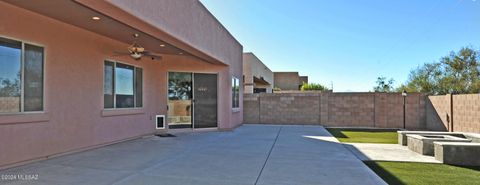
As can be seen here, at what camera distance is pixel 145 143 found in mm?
9156

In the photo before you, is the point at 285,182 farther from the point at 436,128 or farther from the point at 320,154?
the point at 436,128

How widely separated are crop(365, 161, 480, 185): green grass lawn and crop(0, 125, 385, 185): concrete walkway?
11.9 inches

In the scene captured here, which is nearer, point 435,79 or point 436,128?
point 436,128

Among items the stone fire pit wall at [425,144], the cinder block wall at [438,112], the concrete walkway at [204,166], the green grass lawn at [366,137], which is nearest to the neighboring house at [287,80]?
the cinder block wall at [438,112]

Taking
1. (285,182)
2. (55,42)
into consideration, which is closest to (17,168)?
(55,42)

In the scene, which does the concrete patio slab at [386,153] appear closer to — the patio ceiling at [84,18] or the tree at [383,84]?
the patio ceiling at [84,18]

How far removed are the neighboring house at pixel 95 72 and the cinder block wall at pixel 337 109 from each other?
A: 16.7ft

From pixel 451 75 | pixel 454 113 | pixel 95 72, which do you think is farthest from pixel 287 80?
pixel 95 72

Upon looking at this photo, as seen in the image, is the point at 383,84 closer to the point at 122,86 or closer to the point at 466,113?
the point at 466,113

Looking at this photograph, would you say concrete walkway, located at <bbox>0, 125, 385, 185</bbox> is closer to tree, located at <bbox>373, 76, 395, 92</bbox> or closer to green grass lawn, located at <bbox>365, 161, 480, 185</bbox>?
green grass lawn, located at <bbox>365, 161, 480, 185</bbox>

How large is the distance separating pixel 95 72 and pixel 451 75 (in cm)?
2715

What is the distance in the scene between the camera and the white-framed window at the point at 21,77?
5.75m

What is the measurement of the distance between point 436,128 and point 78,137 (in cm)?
1410

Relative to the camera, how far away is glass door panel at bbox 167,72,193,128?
11.9 meters
